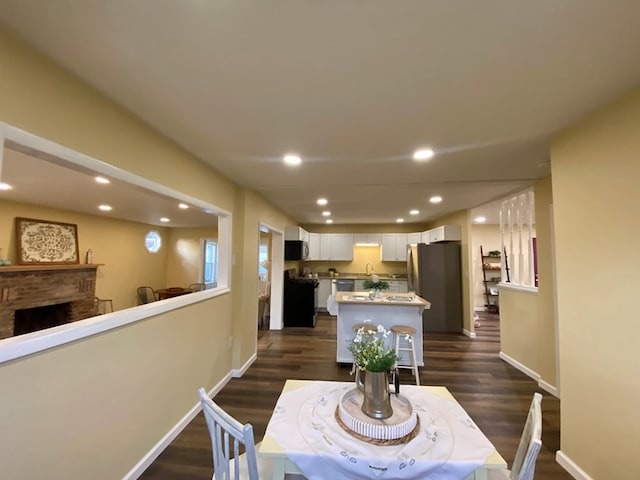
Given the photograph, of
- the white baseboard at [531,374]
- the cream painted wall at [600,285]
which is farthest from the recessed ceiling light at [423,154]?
the white baseboard at [531,374]

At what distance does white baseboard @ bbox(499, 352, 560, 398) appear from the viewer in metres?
3.09

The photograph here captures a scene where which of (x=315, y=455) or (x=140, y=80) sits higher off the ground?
(x=140, y=80)

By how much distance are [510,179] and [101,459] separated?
4.41 m

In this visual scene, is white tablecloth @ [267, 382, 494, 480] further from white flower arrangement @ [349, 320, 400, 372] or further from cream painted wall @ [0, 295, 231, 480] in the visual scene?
cream painted wall @ [0, 295, 231, 480]

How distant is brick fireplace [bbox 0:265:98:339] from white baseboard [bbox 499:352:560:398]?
7159 mm

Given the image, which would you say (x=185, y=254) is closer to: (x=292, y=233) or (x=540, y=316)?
(x=292, y=233)

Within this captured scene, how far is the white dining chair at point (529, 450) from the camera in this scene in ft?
3.39

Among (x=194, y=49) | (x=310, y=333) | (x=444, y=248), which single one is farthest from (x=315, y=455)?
(x=444, y=248)

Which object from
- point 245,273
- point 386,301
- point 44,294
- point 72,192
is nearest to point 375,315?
point 386,301

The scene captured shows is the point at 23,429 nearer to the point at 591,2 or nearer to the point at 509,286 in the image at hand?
the point at 591,2

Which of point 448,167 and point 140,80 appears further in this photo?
point 448,167

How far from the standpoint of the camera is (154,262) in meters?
7.38

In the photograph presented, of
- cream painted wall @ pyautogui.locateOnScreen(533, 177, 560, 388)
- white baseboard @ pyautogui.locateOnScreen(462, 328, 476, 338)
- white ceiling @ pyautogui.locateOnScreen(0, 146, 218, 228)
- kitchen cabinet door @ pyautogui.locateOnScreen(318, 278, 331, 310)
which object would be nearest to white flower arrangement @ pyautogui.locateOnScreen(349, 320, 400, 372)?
white ceiling @ pyautogui.locateOnScreen(0, 146, 218, 228)

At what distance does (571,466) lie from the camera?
1.95 meters
